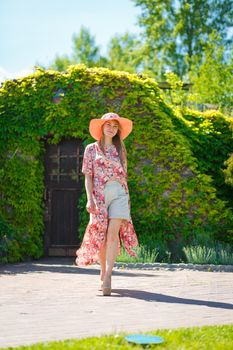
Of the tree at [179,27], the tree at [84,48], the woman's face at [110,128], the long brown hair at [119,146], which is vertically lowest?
the long brown hair at [119,146]

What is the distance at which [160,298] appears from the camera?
21.5 ft

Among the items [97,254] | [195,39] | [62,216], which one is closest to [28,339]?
[97,254]

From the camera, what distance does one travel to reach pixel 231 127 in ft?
43.0

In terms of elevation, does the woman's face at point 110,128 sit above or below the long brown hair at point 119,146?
above

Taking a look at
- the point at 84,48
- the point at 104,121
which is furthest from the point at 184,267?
the point at 84,48

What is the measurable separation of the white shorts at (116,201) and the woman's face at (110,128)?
21.5 inches

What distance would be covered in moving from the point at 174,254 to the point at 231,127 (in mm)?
2984

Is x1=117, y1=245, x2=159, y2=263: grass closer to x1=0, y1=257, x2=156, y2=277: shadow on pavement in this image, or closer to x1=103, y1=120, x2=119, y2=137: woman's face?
x1=0, y1=257, x2=156, y2=277: shadow on pavement

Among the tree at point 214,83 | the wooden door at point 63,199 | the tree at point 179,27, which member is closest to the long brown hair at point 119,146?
the wooden door at point 63,199

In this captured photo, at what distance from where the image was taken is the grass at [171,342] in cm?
393

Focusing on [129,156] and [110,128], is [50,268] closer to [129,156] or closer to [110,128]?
[129,156]

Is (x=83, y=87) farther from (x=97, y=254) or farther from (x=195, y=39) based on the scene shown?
(x=195, y=39)

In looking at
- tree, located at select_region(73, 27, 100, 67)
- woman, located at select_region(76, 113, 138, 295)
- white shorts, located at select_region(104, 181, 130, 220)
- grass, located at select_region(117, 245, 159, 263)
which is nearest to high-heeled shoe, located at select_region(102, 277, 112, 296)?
woman, located at select_region(76, 113, 138, 295)

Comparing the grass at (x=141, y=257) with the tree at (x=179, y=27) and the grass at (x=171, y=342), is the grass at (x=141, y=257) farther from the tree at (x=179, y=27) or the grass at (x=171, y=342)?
the tree at (x=179, y=27)
